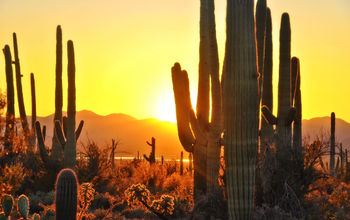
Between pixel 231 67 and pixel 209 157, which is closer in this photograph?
pixel 231 67

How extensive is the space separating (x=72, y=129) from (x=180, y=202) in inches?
285

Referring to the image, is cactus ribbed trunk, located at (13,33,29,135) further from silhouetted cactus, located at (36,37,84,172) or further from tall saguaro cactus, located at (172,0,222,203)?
tall saguaro cactus, located at (172,0,222,203)

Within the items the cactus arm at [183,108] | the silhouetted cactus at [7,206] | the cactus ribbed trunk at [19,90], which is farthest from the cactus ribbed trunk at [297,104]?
the cactus ribbed trunk at [19,90]

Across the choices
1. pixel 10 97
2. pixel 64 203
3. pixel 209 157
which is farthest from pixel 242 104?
pixel 10 97

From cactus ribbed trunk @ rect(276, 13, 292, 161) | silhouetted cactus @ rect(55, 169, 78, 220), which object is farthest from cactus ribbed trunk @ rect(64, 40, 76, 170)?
silhouetted cactus @ rect(55, 169, 78, 220)

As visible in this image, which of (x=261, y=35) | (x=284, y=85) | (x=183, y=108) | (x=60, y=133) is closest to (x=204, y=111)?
(x=183, y=108)

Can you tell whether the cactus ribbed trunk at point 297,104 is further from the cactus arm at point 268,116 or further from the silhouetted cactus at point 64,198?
the silhouetted cactus at point 64,198

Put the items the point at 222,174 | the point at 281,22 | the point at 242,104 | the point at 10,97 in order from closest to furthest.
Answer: the point at 242,104 < the point at 222,174 < the point at 281,22 < the point at 10,97

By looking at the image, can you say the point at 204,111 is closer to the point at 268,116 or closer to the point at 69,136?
the point at 268,116

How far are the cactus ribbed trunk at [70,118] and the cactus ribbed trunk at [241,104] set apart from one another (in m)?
12.3

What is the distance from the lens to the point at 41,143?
831 inches

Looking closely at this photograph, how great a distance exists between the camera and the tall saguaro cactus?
44.4ft

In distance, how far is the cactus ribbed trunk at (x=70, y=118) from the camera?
63.1 feet

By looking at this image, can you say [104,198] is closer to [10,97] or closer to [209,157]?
[209,157]
